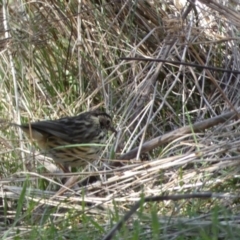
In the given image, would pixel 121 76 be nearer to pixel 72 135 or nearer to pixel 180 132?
pixel 72 135

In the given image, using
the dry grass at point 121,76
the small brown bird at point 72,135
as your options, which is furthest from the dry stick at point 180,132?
the small brown bird at point 72,135

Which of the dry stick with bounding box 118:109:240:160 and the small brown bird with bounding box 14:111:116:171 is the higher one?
the dry stick with bounding box 118:109:240:160

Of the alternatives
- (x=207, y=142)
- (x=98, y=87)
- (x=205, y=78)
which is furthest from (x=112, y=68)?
(x=207, y=142)

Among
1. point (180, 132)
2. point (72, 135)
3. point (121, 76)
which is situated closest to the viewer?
point (180, 132)

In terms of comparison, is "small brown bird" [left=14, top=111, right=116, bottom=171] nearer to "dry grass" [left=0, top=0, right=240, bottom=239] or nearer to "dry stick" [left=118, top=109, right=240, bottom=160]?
"dry grass" [left=0, top=0, right=240, bottom=239]

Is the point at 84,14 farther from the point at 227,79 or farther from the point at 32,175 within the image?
the point at 32,175

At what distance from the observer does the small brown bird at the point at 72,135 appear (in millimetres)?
5258

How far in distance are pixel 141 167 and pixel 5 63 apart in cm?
180

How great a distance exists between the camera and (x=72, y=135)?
550 centimetres

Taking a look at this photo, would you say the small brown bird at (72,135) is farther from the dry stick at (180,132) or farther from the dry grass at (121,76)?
the dry stick at (180,132)

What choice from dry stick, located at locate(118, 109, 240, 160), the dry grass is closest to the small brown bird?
the dry grass

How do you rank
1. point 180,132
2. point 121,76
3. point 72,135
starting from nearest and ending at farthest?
point 180,132 < point 72,135 < point 121,76

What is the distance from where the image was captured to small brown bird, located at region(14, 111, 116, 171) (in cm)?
526

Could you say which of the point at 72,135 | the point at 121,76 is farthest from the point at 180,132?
the point at 121,76
